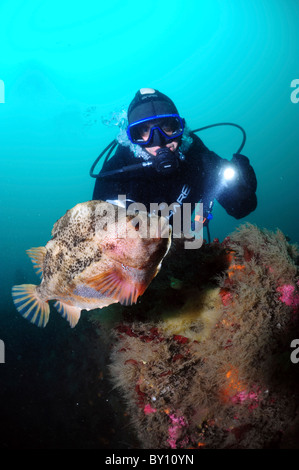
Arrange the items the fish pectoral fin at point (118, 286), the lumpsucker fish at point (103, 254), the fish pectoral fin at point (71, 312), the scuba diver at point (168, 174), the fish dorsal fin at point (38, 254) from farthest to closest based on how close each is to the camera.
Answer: the scuba diver at point (168, 174), the fish dorsal fin at point (38, 254), the fish pectoral fin at point (71, 312), the fish pectoral fin at point (118, 286), the lumpsucker fish at point (103, 254)

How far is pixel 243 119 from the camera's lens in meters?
89.2

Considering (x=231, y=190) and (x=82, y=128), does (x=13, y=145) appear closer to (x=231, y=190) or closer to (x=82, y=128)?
(x=82, y=128)

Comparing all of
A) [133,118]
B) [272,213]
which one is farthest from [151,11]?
[133,118]

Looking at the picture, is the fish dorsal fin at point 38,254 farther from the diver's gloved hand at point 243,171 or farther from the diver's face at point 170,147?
the diver's gloved hand at point 243,171

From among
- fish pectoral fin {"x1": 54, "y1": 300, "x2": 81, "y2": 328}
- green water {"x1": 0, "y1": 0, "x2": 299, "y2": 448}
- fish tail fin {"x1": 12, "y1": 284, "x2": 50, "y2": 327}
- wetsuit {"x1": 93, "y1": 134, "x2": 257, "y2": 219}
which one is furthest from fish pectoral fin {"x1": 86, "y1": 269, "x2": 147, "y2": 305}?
green water {"x1": 0, "y1": 0, "x2": 299, "y2": 448}

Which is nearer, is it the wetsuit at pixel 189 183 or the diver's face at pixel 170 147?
the wetsuit at pixel 189 183

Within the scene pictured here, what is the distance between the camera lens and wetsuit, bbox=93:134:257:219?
421 cm

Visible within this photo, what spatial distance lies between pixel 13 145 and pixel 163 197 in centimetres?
10712

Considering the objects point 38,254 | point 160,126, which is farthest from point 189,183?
point 38,254

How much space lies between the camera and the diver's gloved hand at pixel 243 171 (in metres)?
4.00

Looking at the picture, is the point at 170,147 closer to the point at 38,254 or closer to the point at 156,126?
the point at 156,126

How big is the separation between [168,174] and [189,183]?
1.95 feet

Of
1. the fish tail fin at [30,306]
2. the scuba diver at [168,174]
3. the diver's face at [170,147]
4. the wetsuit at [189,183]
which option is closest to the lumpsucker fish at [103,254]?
the fish tail fin at [30,306]

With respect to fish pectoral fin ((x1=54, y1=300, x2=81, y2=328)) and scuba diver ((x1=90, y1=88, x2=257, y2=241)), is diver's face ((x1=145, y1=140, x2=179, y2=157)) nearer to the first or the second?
scuba diver ((x1=90, y1=88, x2=257, y2=241))
